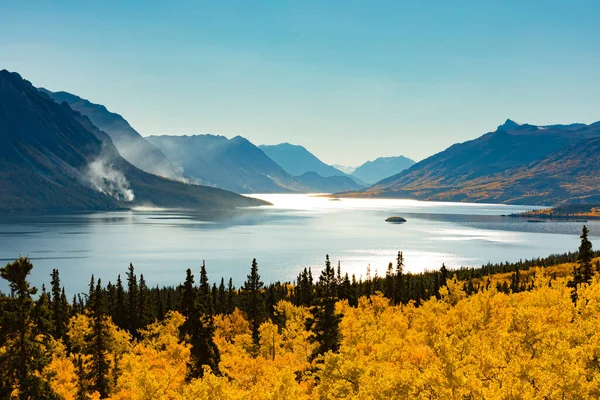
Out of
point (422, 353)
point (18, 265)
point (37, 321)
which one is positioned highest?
point (18, 265)

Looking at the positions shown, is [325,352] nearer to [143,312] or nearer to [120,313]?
[143,312]

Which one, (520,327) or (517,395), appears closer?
(517,395)

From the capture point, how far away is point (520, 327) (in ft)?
190

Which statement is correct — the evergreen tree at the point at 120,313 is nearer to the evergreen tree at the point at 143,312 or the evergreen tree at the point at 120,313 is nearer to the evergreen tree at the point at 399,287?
the evergreen tree at the point at 143,312

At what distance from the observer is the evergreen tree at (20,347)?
120 ft

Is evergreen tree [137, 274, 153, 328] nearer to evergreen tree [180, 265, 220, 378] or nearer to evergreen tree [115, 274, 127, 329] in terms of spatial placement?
evergreen tree [115, 274, 127, 329]

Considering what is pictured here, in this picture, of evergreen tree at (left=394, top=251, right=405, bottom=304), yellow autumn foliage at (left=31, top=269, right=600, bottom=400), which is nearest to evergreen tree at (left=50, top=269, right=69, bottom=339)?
yellow autumn foliage at (left=31, top=269, right=600, bottom=400)

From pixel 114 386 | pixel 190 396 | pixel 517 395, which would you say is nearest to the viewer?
pixel 517 395

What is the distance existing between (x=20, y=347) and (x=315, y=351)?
37841mm

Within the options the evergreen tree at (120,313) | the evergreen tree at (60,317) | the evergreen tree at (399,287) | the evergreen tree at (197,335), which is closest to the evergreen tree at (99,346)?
the evergreen tree at (197,335)

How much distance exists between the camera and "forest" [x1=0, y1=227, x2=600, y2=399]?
122ft

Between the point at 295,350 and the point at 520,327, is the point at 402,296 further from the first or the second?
the point at 520,327

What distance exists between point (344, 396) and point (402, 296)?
106 meters

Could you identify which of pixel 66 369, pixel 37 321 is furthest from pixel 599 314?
pixel 66 369
